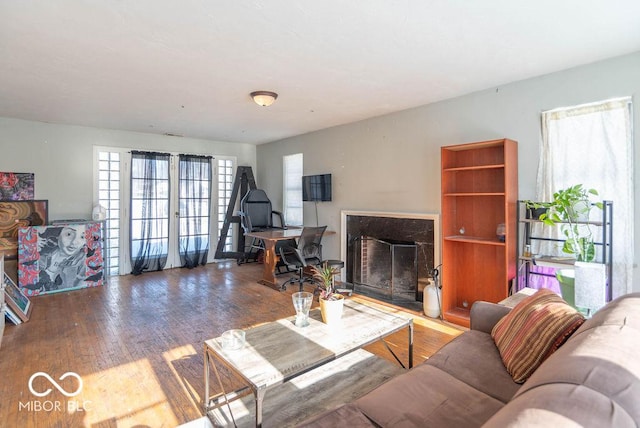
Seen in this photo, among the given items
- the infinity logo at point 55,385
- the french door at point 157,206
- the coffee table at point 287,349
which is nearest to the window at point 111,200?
the french door at point 157,206

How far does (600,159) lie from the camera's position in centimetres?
288

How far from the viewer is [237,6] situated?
2033 millimetres

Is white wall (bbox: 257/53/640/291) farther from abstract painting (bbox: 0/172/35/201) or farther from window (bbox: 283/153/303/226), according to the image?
abstract painting (bbox: 0/172/35/201)

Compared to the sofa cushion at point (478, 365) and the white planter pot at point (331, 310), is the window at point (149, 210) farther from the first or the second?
the sofa cushion at point (478, 365)

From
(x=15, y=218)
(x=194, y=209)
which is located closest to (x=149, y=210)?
(x=194, y=209)

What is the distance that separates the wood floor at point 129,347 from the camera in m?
2.15

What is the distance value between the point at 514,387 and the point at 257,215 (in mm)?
5219

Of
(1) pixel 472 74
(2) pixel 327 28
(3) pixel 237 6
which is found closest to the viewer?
(3) pixel 237 6

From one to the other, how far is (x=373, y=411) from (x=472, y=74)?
2957 mm

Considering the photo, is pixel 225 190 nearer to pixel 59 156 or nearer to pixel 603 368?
pixel 59 156

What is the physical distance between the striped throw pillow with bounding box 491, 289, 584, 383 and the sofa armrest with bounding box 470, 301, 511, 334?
27cm

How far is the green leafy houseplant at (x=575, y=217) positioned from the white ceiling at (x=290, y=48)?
113cm

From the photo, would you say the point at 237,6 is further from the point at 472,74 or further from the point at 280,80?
the point at 472,74

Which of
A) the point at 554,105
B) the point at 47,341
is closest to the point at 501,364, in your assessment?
the point at 554,105
